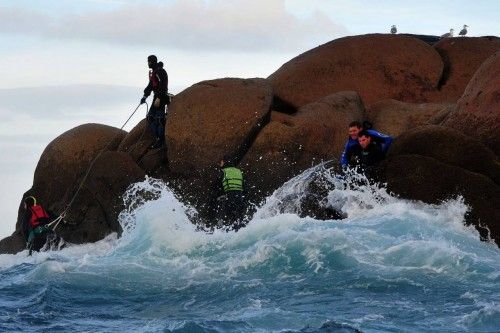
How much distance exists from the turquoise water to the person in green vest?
2.38m

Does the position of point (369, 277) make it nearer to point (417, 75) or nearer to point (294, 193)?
point (294, 193)

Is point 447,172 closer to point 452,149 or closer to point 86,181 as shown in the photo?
point 452,149

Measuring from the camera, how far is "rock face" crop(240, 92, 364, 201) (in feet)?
72.7

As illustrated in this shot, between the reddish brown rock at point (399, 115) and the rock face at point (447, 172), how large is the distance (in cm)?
582

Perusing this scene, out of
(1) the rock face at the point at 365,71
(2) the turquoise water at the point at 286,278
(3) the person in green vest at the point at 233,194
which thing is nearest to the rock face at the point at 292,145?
(3) the person in green vest at the point at 233,194

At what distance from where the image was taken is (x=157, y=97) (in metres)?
23.4

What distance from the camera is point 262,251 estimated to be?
15.0 metres

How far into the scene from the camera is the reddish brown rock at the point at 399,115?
24125mm

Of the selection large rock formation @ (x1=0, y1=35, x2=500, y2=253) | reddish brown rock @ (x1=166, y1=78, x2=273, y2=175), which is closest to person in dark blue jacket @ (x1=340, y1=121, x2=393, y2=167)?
large rock formation @ (x1=0, y1=35, x2=500, y2=253)

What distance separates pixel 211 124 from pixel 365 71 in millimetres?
5478

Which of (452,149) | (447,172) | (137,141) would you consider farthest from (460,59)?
(447,172)

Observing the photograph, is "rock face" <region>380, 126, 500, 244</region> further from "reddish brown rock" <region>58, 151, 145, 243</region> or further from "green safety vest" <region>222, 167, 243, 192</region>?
"reddish brown rock" <region>58, 151, 145, 243</region>

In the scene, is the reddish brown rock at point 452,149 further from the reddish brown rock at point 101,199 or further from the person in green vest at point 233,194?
the reddish brown rock at point 101,199

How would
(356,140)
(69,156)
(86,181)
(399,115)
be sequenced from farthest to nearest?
(69,156)
(399,115)
(86,181)
(356,140)
